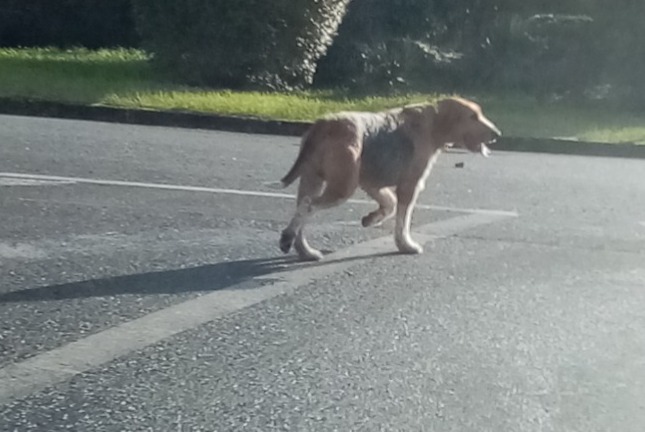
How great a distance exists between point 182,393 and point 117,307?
1444 millimetres

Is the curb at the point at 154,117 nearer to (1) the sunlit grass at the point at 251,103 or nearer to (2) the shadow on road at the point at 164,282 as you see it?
(1) the sunlit grass at the point at 251,103

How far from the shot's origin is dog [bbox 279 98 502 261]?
27.0ft

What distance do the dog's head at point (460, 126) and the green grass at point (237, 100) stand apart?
306 inches

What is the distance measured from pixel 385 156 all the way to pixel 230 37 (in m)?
11.5

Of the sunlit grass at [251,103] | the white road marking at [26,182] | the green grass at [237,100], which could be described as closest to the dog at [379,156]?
the white road marking at [26,182]

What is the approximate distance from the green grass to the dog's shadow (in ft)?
29.0

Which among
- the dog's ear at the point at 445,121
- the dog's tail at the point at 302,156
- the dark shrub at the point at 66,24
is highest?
the dog's ear at the point at 445,121

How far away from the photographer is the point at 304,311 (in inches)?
277

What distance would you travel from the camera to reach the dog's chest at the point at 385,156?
8438 mm

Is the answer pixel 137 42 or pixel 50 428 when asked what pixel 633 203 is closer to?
pixel 50 428

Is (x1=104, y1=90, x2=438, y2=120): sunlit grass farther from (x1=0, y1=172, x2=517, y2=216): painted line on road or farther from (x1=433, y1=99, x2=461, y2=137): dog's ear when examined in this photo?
(x1=433, y1=99, x2=461, y2=137): dog's ear

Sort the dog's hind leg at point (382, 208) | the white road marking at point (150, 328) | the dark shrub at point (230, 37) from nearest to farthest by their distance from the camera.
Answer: the white road marking at point (150, 328) → the dog's hind leg at point (382, 208) → the dark shrub at point (230, 37)

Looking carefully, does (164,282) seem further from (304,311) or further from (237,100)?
(237,100)

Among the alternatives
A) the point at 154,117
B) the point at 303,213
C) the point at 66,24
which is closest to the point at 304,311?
the point at 303,213
